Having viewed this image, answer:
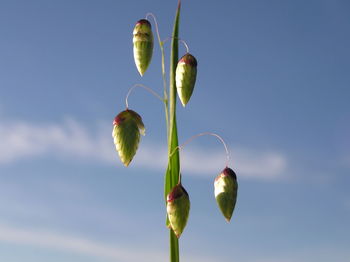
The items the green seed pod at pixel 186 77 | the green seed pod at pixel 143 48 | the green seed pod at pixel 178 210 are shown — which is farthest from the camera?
the green seed pod at pixel 143 48

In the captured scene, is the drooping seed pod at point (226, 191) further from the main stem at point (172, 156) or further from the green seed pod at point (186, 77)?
the green seed pod at point (186, 77)

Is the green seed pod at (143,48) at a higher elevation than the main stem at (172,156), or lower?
higher

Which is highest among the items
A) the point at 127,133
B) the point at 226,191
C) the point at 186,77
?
the point at 186,77

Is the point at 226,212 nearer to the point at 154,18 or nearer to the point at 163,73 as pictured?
the point at 163,73

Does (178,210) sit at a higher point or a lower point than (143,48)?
lower

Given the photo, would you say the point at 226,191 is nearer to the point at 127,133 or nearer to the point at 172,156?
the point at 172,156

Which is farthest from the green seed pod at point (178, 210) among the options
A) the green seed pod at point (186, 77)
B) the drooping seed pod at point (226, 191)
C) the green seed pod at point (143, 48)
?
the green seed pod at point (143, 48)

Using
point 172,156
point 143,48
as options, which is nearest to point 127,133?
point 172,156
